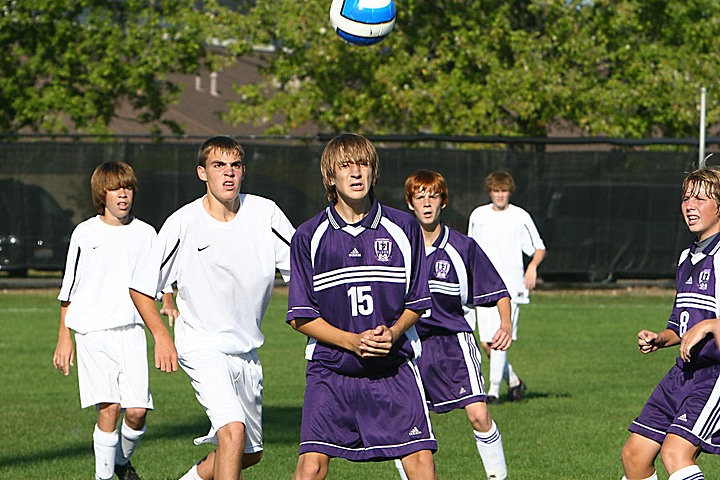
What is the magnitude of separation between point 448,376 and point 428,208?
3.36ft

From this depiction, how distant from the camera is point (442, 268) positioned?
7277 mm

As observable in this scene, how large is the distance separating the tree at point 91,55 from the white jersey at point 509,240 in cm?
1428

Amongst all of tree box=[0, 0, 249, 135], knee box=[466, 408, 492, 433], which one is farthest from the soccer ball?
tree box=[0, 0, 249, 135]

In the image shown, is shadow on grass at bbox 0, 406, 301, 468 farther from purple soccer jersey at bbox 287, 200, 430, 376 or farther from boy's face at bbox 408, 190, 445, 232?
purple soccer jersey at bbox 287, 200, 430, 376

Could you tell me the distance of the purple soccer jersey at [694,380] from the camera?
563 centimetres

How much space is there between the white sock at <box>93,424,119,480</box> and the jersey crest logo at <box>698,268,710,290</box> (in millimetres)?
3541

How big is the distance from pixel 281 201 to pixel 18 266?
447 centimetres

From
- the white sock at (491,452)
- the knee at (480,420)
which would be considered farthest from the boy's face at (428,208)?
the white sock at (491,452)

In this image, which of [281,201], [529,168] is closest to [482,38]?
[529,168]

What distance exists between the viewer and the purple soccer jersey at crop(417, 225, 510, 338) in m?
7.20

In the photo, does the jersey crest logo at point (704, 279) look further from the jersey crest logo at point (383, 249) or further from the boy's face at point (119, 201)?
the boy's face at point (119, 201)

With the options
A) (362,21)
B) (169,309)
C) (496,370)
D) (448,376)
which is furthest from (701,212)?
(496,370)

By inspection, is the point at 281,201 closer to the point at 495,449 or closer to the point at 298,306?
the point at 495,449

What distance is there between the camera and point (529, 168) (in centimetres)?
2055
